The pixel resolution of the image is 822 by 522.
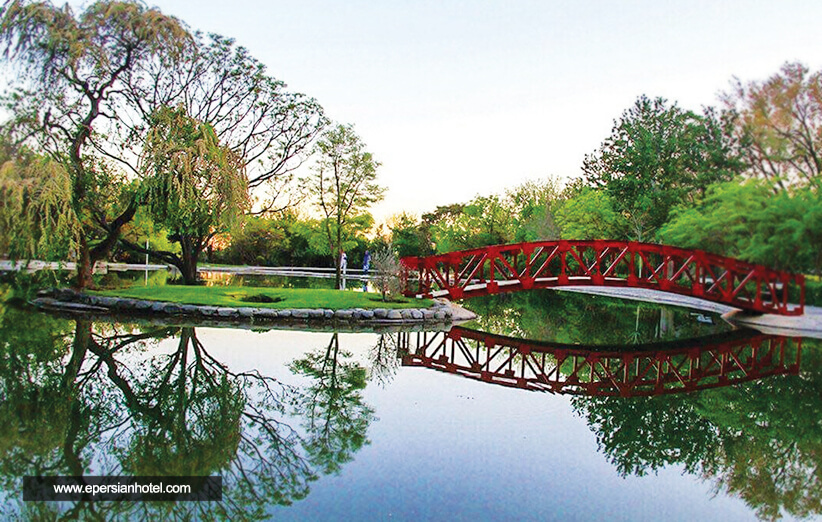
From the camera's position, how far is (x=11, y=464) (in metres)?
4.67

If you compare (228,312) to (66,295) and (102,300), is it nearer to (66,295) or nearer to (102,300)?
(102,300)

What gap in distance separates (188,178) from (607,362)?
1149 cm

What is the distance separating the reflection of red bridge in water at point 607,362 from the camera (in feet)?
27.8

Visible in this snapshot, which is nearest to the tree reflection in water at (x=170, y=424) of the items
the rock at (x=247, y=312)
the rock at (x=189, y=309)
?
the rock at (x=247, y=312)

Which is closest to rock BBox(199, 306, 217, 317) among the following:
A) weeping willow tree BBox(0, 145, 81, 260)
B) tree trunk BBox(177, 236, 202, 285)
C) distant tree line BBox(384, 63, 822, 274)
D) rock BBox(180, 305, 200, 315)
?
rock BBox(180, 305, 200, 315)

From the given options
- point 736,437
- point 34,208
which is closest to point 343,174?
point 34,208

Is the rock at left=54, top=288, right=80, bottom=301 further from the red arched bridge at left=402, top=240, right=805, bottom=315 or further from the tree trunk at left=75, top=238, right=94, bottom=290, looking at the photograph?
the red arched bridge at left=402, top=240, right=805, bottom=315

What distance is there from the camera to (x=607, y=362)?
999 centimetres

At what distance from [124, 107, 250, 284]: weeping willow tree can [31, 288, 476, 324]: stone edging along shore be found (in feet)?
8.95

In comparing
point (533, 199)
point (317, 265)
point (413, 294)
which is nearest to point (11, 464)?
point (413, 294)

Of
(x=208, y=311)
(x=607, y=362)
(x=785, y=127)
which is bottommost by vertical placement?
(x=607, y=362)

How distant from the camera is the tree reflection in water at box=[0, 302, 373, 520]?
4.40 m

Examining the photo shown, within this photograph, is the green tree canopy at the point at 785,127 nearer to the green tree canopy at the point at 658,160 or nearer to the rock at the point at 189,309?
the green tree canopy at the point at 658,160

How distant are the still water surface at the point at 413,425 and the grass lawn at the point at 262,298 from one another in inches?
119
